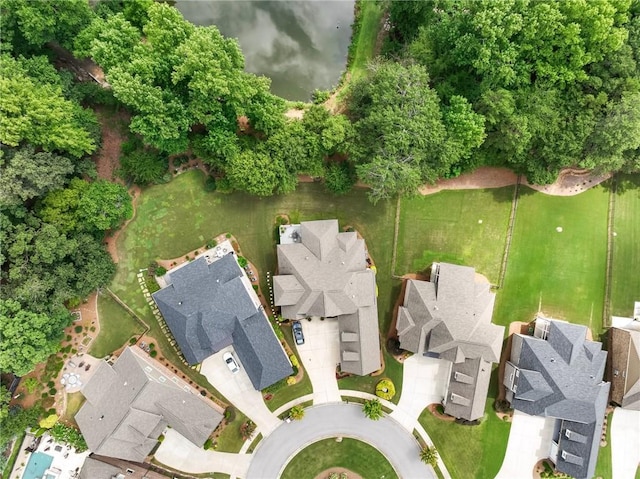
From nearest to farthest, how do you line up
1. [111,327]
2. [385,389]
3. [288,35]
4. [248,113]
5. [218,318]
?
1. [248,113]
2. [218,318]
3. [111,327]
4. [385,389]
5. [288,35]

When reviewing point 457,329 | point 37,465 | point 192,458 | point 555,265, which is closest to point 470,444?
point 457,329

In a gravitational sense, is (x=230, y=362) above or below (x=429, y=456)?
above

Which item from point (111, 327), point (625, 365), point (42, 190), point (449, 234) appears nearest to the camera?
point (42, 190)

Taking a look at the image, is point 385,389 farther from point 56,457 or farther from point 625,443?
point 56,457

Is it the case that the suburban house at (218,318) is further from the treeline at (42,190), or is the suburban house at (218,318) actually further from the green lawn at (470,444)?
the green lawn at (470,444)

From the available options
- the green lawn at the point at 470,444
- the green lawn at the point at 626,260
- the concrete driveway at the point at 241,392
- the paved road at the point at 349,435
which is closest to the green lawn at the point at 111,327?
the concrete driveway at the point at 241,392

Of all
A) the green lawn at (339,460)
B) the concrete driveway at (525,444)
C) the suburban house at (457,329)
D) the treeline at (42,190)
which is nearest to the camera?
the treeline at (42,190)

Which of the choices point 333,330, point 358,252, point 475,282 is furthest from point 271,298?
point 475,282

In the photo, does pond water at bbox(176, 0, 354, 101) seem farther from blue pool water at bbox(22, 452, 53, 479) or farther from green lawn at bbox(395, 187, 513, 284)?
blue pool water at bbox(22, 452, 53, 479)
